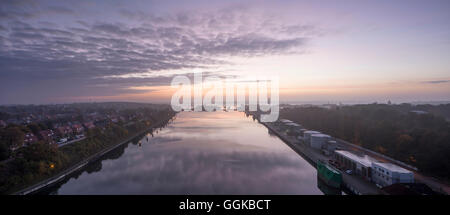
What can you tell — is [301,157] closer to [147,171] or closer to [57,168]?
[147,171]

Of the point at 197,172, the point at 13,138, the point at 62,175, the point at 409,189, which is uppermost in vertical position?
the point at 13,138

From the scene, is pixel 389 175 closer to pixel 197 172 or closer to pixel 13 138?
pixel 197 172

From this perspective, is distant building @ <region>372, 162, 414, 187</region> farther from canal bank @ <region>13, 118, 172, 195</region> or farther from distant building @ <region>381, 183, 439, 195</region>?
canal bank @ <region>13, 118, 172, 195</region>

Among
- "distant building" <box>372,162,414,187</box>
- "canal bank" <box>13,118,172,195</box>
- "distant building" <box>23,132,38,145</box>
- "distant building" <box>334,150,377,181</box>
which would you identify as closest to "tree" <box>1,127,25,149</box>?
"distant building" <box>23,132,38,145</box>

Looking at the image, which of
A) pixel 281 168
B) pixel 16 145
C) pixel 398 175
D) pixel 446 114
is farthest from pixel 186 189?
pixel 446 114

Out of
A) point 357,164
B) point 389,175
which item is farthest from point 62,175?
point 389,175

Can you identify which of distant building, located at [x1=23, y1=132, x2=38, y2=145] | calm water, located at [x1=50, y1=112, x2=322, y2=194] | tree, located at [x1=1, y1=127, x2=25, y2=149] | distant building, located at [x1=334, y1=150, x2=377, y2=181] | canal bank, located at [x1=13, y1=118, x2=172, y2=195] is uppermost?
tree, located at [x1=1, y1=127, x2=25, y2=149]
